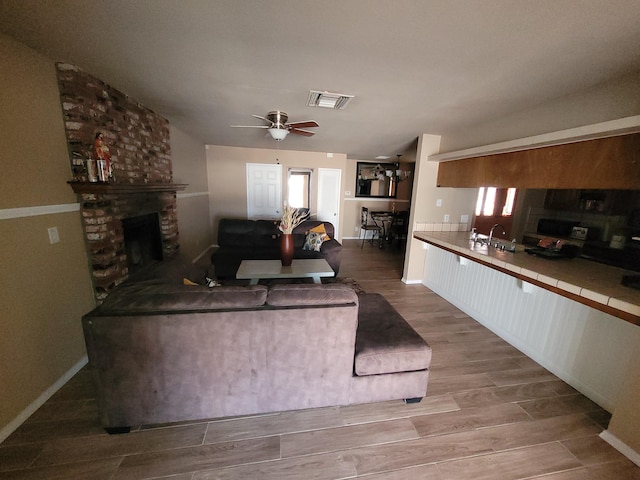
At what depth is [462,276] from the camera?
315 centimetres

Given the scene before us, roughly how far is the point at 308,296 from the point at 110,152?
232 centimetres

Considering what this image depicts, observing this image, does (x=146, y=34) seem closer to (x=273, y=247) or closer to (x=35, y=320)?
(x=35, y=320)

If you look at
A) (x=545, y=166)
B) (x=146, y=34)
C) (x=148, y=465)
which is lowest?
(x=148, y=465)

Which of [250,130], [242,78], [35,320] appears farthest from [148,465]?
[250,130]

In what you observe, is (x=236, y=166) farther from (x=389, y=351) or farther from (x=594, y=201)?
(x=594, y=201)

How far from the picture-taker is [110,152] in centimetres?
220

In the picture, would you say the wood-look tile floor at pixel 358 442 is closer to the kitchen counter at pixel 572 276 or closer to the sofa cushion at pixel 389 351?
the sofa cushion at pixel 389 351

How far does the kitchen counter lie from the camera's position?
1.51 m

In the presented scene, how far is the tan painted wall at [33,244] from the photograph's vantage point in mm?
1429

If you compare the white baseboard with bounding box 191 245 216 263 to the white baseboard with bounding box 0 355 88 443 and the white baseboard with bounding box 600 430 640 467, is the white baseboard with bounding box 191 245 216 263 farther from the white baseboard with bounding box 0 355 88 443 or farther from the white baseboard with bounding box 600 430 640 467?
the white baseboard with bounding box 600 430 640 467

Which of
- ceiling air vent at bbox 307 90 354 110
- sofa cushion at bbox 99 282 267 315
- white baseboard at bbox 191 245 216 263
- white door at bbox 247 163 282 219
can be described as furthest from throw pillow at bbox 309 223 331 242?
sofa cushion at bbox 99 282 267 315

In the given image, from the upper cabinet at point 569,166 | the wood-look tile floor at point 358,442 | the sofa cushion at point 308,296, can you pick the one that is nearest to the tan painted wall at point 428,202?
the upper cabinet at point 569,166

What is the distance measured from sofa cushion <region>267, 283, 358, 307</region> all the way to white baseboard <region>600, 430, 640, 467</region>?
181 cm

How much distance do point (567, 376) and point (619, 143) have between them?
1853 mm
